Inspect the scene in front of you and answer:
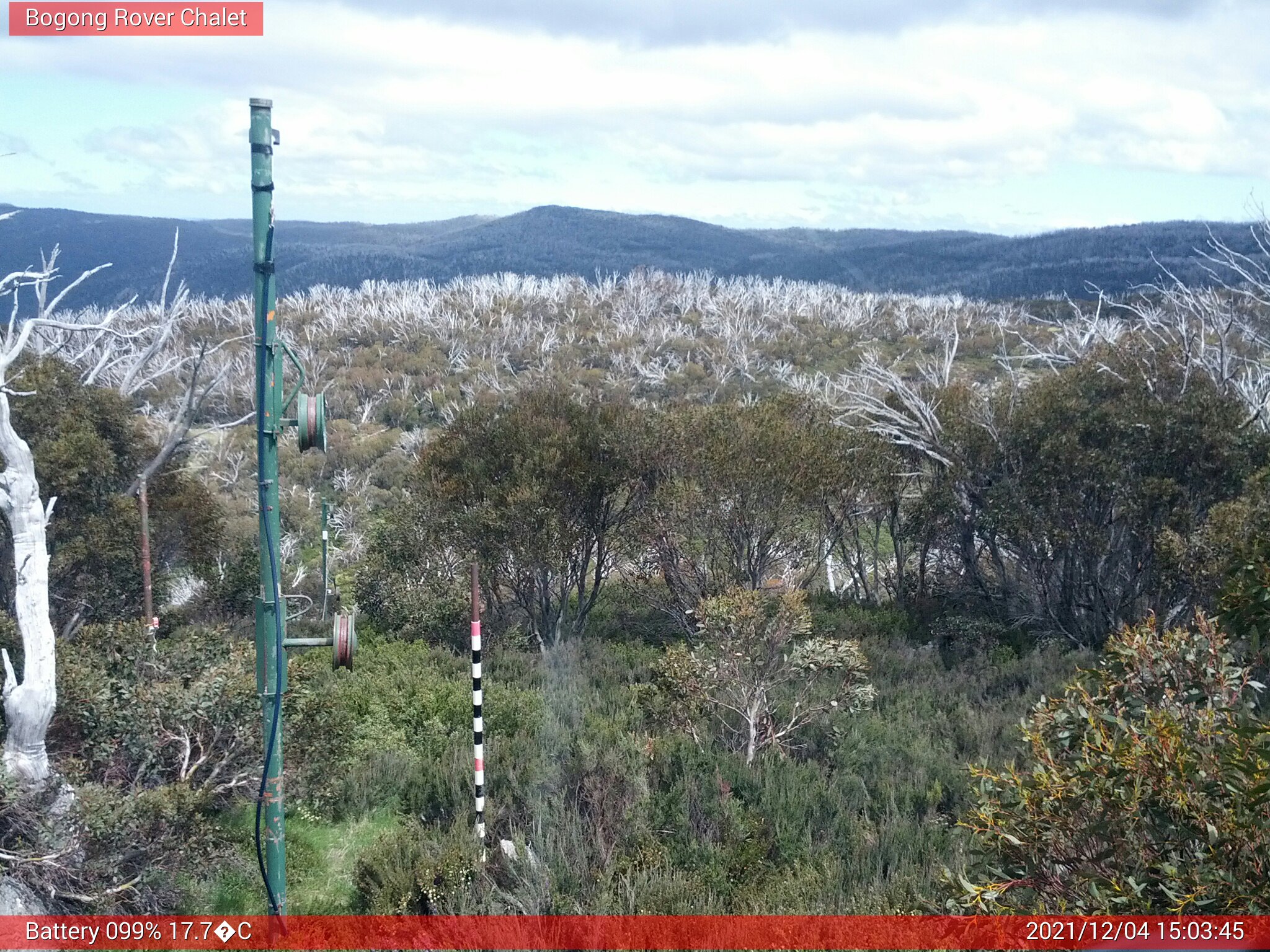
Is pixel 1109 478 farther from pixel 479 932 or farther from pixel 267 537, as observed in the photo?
pixel 267 537

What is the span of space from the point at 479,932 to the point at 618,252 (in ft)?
423

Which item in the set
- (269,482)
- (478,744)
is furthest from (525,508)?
(269,482)

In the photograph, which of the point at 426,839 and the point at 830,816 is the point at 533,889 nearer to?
the point at 426,839

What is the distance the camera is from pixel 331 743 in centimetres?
823

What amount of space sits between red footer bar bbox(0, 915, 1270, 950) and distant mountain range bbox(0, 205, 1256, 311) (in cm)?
4646

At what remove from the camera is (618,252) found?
13125 cm

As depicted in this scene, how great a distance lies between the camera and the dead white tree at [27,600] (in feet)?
23.3


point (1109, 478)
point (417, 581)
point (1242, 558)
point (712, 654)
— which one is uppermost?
point (1242, 558)

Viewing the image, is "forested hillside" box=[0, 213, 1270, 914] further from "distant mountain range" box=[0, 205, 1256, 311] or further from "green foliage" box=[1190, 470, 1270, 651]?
"distant mountain range" box=[0, 205, 1256, 311]

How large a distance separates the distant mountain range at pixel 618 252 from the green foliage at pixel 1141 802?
164 feet

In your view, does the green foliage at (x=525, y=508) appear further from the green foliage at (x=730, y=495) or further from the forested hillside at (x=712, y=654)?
the green foliage at (x=730, y=495)

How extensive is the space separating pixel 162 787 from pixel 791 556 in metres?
10.1

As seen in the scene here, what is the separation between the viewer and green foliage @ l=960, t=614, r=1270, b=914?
3.55 m

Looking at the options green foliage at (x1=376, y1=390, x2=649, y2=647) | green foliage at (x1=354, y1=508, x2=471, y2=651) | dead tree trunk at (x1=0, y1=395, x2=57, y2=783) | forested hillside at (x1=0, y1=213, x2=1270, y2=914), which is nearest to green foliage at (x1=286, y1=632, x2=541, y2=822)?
forested hillside at (x1=0, y1=213, x2=1270, y2=914)
